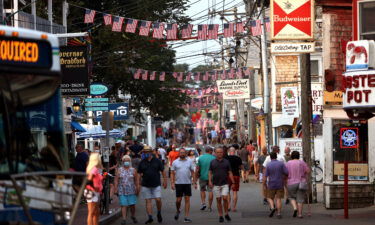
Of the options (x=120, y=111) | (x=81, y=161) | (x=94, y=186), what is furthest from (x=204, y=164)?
(x=120, y=111)

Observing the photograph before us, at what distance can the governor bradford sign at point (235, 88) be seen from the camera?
46.6 metres

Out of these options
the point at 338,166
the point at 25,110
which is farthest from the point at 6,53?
the point at 338,166

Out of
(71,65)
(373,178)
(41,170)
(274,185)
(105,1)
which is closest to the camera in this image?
(41,170)

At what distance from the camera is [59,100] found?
12195mm

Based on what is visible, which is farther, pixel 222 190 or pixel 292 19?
pixel 292 19

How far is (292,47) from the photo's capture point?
79.8 ft

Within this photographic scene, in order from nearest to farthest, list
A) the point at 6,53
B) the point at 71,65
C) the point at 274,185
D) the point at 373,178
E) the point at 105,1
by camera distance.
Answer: the point at 6,53 → the point at 274,185 → the point at 373,178 → the point at 71,65 → the point at 105,1

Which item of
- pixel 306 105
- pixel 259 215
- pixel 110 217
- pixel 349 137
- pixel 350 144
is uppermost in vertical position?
pixel 306 105

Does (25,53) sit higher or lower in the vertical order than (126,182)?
higher

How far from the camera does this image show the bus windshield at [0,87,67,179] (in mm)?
10867

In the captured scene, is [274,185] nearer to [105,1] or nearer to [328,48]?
[328,48]

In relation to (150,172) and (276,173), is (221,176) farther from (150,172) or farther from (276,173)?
(150,172)

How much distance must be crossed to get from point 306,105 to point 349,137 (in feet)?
9.27

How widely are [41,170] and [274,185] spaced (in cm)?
1275
